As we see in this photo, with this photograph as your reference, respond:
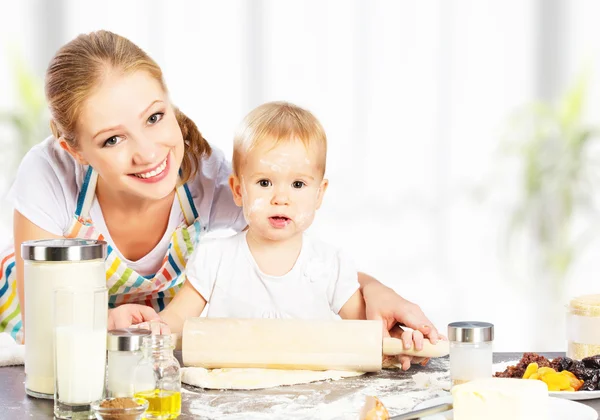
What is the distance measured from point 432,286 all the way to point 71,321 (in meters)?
3.19

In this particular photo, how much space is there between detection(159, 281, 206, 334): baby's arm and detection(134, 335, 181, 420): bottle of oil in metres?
0.46

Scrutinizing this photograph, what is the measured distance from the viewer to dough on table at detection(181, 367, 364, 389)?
4.79 feet

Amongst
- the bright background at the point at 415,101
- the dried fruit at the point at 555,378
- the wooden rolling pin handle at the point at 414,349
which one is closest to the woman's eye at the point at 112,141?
the wooden rolling pin handle at the point at 414,349

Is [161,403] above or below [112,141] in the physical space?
below

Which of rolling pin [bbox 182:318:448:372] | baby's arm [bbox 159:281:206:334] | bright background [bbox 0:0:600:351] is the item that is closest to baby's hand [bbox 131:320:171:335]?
rolling pin [bbox 182:318:448:372]

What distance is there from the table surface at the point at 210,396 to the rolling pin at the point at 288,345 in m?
0.05

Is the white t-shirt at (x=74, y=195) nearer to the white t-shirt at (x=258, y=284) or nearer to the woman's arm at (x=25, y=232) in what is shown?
the woman's arm at (x=25, y=232)

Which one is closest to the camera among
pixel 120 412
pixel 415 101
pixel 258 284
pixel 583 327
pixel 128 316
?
pixel 120 412

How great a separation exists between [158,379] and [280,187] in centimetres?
59

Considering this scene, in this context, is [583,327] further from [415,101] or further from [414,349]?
[415,101]

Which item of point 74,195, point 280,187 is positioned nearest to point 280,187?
point 280,187

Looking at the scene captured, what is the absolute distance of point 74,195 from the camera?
2.09 meters

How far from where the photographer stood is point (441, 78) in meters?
4.24

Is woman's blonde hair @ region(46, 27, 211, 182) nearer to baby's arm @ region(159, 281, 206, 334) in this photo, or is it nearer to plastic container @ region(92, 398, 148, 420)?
baby's arm @ region(159, 281, 206, 334)
